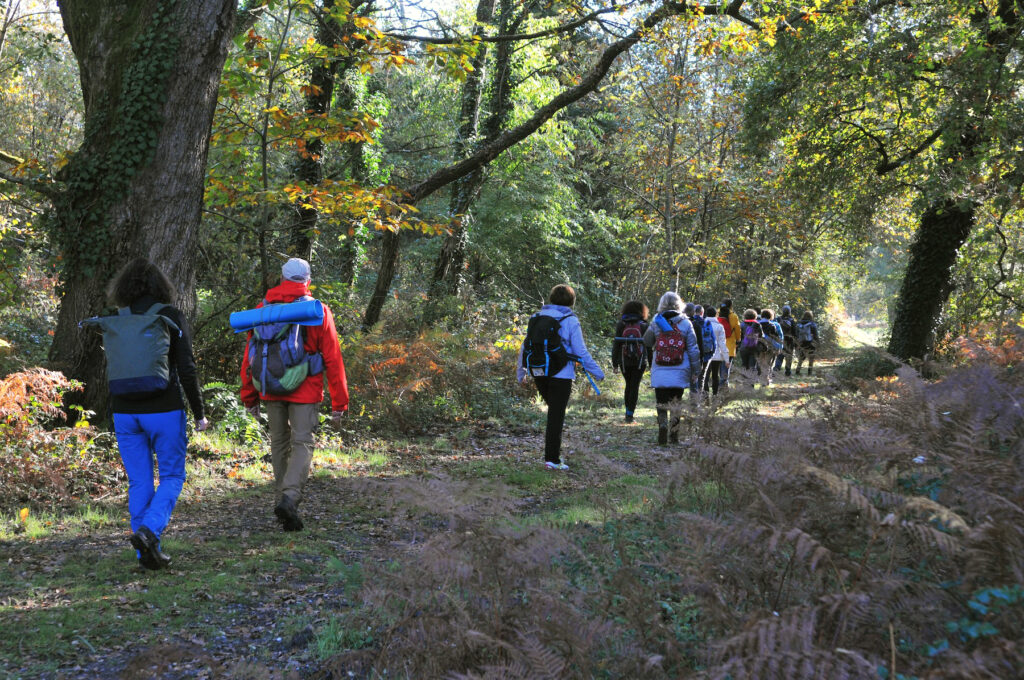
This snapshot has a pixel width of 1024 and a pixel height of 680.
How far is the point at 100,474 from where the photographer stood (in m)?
6.82

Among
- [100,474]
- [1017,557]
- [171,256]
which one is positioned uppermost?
[171,256]

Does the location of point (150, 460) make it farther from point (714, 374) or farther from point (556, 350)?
point (714, 374)

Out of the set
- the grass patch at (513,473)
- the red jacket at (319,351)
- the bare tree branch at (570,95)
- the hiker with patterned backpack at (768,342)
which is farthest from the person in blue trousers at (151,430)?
the hiker with patterned backpack at (768,342)

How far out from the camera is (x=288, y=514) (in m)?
6.14

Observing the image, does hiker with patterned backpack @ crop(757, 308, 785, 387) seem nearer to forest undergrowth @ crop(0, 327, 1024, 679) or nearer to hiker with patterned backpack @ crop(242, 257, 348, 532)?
forest undergrowth @ crop(0, 327, 1024, 679)

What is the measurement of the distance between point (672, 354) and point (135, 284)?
682 cm

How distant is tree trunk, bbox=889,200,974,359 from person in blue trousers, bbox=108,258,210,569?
15.6 meters

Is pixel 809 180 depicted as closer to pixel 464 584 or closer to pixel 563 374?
pixel 563 374

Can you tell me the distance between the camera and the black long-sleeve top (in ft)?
16.5

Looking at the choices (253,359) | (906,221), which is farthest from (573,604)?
(906,221)

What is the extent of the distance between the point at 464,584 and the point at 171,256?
5.56m

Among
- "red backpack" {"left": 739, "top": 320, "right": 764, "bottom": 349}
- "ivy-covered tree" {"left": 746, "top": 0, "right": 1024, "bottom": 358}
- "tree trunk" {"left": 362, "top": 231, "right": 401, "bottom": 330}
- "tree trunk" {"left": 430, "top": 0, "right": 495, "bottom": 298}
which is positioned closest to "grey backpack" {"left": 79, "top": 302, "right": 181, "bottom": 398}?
"tree trunk" {"left": 362, "top": 231, "right": 401, "bottom": 330}

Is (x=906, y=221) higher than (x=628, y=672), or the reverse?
(x=906, y=221)

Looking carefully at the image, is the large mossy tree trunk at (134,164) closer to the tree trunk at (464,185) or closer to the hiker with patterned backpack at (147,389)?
the hiker with patterned backpack at (147,389)
